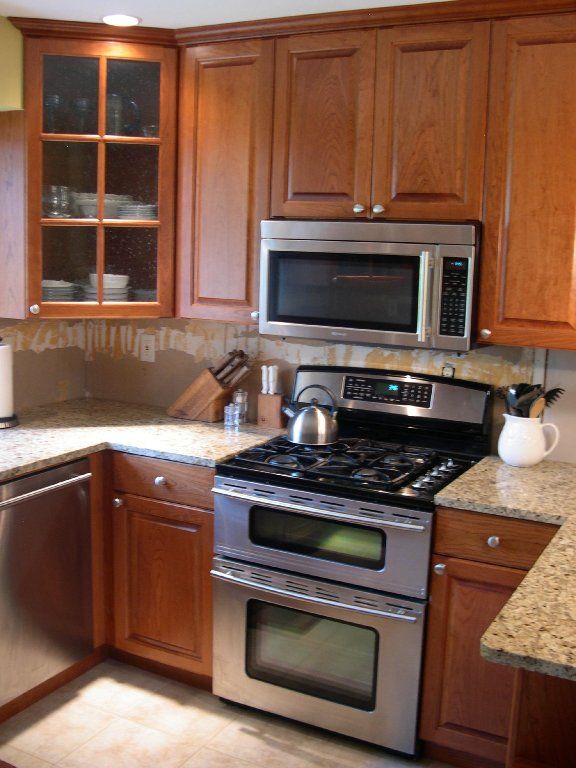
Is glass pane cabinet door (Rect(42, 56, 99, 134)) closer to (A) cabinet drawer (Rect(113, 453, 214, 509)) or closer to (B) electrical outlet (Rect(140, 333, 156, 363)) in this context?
(B) electrical outlet (Rect(140, 333, 156, 363))

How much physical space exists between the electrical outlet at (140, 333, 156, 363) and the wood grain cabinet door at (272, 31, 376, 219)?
95cm

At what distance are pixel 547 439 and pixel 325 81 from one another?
1398 millimetres

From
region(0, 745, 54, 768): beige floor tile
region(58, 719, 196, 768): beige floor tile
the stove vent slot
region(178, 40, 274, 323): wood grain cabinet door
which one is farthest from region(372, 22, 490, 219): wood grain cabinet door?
region(0, 745, 54, 768): beige floor tile

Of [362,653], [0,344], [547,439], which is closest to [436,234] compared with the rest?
[547,439]

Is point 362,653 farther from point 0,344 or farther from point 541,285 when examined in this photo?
point 0,344

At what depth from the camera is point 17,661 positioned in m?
2.72

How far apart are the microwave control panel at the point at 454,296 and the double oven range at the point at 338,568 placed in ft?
1.20

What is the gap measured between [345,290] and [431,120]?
23.2 inches

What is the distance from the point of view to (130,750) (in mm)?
2639

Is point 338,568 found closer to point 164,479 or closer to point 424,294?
→ point 164,479

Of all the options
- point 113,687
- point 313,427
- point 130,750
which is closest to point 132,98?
point 313,427

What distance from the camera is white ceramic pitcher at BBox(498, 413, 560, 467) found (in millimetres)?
2713

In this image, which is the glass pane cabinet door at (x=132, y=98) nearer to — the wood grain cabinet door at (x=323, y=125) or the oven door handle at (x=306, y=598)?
the wood grain cabinet door at (x=323, y=125)

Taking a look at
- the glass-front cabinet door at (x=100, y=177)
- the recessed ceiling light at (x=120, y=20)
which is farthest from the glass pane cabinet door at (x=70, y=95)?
the recessed ceiling light at (x=120, y=20)
